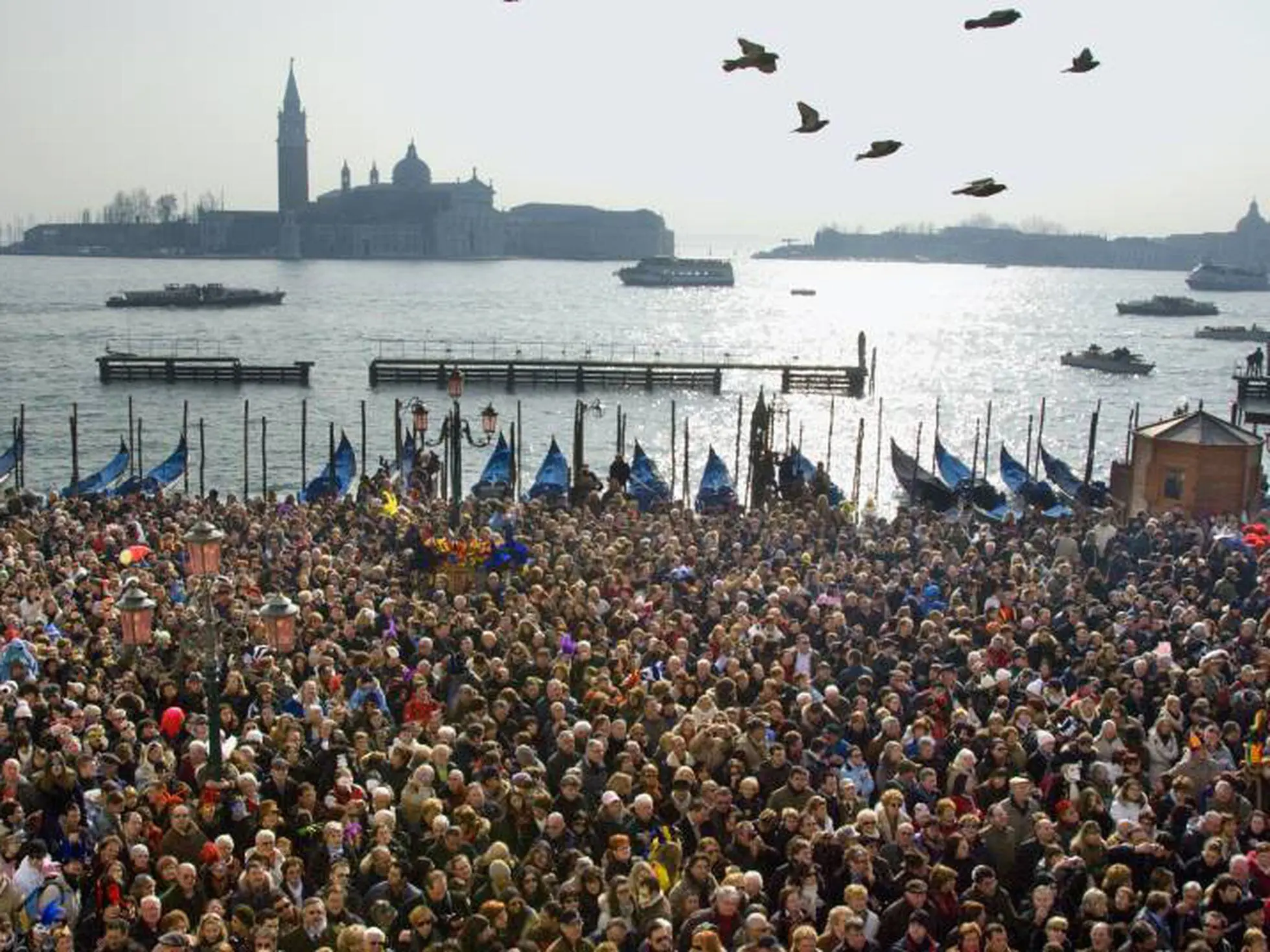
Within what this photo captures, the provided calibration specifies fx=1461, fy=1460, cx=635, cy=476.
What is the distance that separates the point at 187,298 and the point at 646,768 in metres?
109

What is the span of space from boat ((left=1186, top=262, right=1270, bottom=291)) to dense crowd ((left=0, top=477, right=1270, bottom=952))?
175m

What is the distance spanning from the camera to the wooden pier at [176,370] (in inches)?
2525

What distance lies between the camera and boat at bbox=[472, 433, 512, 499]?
28.0 metres

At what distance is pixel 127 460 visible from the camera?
109 feet

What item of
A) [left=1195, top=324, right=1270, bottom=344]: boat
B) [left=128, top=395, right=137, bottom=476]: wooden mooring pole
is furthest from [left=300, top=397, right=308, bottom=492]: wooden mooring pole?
[left=1195, top=324, right=1270, bottom=344]: boat

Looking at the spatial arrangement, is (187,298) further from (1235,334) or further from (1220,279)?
(1220,279)

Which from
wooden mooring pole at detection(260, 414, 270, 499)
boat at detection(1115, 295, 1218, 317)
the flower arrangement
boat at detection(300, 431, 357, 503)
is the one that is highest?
boat at detection(1115, 295, 1218, 317)

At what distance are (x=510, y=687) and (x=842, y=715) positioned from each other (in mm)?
2382

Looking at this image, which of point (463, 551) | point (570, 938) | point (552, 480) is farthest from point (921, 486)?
point (570, 938)

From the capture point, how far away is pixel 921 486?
104ft

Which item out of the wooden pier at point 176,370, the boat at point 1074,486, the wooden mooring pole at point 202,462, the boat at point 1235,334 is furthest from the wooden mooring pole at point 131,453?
the boat at point 1235,334

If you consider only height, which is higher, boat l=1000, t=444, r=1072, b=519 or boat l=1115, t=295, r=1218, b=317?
boat l=1115, t=295, r=1218, b=317

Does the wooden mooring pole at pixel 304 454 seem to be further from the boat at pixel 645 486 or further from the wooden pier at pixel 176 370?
the wooden pier at pixel 176 370

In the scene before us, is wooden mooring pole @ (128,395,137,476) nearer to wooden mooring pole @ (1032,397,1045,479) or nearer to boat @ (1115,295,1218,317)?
wooden mooring pole @ (1032,397,1045,479)
